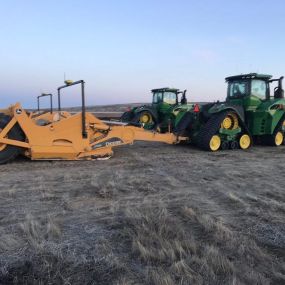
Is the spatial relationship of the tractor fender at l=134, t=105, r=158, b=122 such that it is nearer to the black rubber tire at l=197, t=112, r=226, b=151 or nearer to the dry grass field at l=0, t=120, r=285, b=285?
the black rubber tire at l=197, t=112, r=226, b=151

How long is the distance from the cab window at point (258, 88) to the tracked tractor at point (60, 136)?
434 centimetres

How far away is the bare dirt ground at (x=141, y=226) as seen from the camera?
3.08 m

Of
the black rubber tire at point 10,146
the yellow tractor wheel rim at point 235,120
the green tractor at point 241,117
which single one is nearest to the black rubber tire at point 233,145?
the green tractor at point 241,117

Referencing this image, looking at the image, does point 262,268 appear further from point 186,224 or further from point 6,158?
point 6,158

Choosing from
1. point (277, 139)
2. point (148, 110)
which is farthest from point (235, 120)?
point (148, 110)

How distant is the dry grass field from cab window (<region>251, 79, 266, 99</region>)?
4468mm

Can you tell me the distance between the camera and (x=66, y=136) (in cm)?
812

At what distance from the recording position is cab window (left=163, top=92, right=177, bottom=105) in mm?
16812

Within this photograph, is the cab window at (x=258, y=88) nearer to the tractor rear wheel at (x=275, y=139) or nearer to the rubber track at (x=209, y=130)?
the tractor rear wheel at (x=275, y=139)

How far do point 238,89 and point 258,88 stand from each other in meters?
0.58

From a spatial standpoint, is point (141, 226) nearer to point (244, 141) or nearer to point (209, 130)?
point (209, 130)

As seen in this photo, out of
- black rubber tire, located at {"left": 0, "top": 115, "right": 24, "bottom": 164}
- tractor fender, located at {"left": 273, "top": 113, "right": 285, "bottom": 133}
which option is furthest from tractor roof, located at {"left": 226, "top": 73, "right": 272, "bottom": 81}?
black rubber tire, located at {"left": 0, "top": 115, "right": 24, "bottom": 164}

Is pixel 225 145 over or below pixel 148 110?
below

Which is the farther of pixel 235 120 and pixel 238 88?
pixel 238 88
